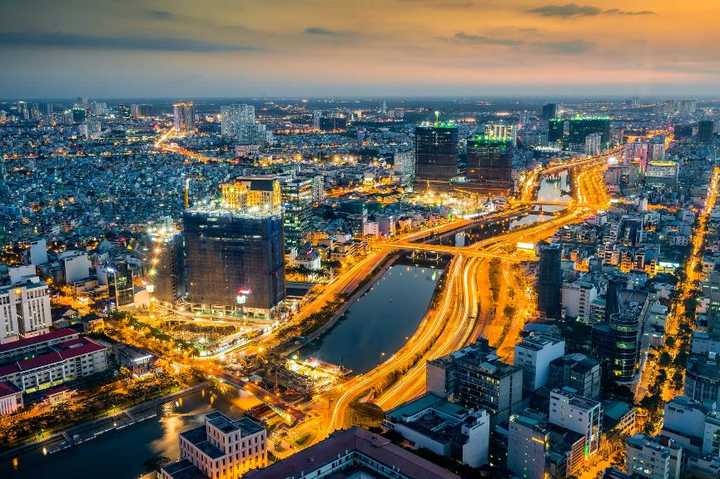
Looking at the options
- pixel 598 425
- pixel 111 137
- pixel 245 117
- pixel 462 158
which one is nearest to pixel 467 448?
pixel 598 425

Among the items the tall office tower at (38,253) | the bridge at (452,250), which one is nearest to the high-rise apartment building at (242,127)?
the bridge at (452,250)

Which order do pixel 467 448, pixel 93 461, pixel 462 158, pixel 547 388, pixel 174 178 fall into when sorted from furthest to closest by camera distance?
pixel 462 158
pixel 174 178
pixel 547 388
pixel 93 461
pixel 467 448

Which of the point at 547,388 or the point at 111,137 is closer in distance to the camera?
the point at 547,388

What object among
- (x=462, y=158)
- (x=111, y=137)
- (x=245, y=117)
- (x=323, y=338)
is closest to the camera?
(x=323, y=338)

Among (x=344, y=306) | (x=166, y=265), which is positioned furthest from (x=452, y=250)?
(x=166, y=265)

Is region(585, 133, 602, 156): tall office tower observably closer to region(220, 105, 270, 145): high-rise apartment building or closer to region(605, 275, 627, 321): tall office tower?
region(220, 105, 270, 145): high-rise apartment building

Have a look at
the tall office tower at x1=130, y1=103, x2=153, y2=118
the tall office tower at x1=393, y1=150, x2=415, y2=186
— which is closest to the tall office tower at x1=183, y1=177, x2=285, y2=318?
the tall office tower at x1=393, y1=150, x2=415, y2=186

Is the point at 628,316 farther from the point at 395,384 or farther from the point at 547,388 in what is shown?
the point at 395,384
